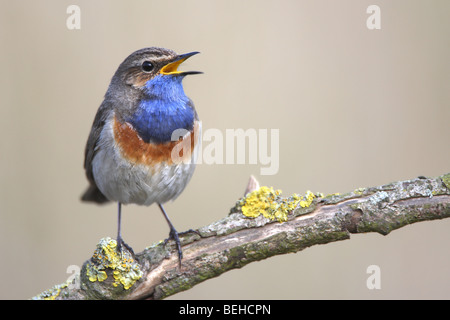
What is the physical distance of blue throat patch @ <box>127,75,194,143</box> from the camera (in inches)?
144

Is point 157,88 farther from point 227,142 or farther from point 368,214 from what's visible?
point 368,214

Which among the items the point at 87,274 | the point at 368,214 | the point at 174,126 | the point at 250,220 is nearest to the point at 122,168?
the point at 174,126

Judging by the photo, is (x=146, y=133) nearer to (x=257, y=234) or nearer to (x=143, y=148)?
(x=143, y=148)

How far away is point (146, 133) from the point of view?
3.63 m

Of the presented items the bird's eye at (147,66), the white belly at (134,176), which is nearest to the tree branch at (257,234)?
the white belly at (134,176)

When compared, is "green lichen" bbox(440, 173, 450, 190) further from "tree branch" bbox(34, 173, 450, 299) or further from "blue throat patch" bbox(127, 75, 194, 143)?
"blue throat patch" bbox(127, 75, 194, 143)

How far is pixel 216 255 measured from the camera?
127 inches

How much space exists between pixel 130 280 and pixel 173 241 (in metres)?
0.42

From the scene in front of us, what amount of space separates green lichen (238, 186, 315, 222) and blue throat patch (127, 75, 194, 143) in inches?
32.5

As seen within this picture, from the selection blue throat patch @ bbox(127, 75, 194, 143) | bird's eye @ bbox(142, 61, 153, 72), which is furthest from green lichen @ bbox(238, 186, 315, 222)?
bird's eye @ bbox(142, 61, 153, 72)

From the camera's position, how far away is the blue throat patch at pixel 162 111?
3.65 meters

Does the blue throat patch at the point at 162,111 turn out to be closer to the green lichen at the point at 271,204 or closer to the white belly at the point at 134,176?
the white belly at the point at 134,176

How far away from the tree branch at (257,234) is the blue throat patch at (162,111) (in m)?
0.83

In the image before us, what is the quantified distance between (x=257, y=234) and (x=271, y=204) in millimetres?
235
